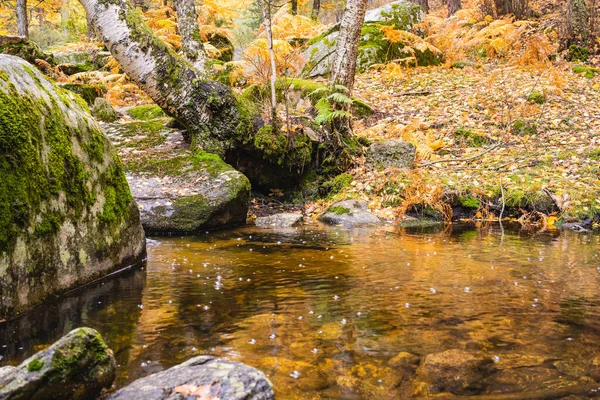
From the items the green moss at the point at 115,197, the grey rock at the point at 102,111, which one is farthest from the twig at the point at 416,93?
the green moss at the point at 115,197

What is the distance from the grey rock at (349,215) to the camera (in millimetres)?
8102

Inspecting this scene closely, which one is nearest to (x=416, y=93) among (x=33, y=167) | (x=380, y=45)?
(x=380, y=45)

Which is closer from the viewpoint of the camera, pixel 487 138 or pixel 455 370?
pixel 455 370

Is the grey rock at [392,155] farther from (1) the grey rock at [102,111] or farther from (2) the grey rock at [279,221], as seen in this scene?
(1) the grey rock at [102,111]

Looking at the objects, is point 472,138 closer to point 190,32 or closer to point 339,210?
point 339,210

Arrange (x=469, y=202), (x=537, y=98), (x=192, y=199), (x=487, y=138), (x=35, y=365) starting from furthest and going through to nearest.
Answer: (x=537, y=98) < (x=487, y=138) < (x=469, y=202) < (x=192, y=199) < (x=35, y=365)

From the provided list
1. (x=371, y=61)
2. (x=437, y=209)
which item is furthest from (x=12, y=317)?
(x=371, y=61)

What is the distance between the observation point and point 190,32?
37.2ft

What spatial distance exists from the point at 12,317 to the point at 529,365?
334 centimetres

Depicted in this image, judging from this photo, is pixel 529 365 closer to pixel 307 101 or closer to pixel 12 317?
pixel 12 317

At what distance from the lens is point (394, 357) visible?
2.79 metres

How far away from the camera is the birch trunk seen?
7.64 metres

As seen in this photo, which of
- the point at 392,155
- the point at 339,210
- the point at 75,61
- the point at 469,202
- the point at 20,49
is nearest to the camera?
the point at 339,210

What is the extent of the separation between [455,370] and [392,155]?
7.37 meters
